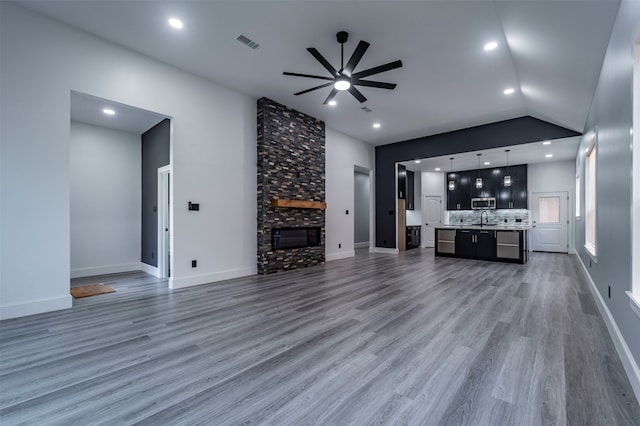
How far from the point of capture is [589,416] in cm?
160

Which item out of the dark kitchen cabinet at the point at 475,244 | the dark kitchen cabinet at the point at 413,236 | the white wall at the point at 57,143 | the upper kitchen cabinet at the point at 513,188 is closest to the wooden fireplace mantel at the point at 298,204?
the white wall at the point at 57,143

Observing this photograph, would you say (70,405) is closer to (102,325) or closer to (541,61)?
(102,325)

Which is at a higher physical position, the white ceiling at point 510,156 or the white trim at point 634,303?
the white ceiling at point 510,156

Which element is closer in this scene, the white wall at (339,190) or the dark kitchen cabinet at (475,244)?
the dark kitchen cabinet at (475,244)

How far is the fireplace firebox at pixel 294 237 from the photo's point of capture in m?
5.83

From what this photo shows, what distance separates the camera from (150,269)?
19.3 feet

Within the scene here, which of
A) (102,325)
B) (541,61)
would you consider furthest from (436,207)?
(102,325)

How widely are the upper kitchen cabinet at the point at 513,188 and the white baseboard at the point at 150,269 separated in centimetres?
1005

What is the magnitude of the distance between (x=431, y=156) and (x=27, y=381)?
8.44 m

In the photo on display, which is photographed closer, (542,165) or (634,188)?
(634,188)

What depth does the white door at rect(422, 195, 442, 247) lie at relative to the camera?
10945 millimetres

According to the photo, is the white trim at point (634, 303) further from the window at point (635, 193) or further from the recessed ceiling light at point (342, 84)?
the recessed ceiling light at point (342, 84)

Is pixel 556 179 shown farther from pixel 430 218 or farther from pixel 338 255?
pixel 338 255

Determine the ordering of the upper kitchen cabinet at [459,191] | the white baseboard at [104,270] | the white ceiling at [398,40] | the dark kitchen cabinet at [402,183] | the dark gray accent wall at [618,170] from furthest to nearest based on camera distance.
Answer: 1. the upper kitchen cabinet at [459,191]
2. the dark kitchen cabinet at [402,183]
3. the white baseboard at [104,270]
4. the white ceiling at [398,40]
5. the dark gray accent wall at [618,170]
